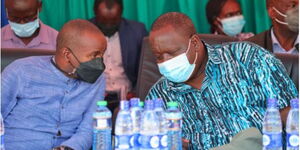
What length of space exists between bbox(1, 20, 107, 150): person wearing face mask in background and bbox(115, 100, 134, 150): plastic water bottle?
0.62 metres

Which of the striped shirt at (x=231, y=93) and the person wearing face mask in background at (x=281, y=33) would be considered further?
the person wearing face mask in background at (x=281, y=33)

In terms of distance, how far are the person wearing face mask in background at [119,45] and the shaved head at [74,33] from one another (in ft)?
5.44

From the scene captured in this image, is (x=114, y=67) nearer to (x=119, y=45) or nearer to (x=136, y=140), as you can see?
(x=119, y=45)

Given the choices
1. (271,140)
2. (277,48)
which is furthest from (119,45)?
(271,140)

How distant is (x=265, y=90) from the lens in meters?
2.95

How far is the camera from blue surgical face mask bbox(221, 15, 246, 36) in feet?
16.9

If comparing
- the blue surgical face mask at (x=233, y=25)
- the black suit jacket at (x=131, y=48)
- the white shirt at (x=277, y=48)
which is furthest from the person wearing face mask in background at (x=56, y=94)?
the blue surgical face mask at (x=233, y=25)

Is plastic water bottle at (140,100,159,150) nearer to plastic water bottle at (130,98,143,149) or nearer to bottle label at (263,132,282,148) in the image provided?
plastic water bottle at (130,98,143,149)

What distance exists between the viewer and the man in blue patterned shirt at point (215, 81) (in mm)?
2955

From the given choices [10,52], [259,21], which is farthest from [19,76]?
[259,21]

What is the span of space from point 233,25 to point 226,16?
0.35ft

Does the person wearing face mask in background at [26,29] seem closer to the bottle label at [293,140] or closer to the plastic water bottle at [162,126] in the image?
the plastic water bottle at [162,126]

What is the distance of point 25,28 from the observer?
14.9 feet

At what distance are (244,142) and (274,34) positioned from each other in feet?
5.53
